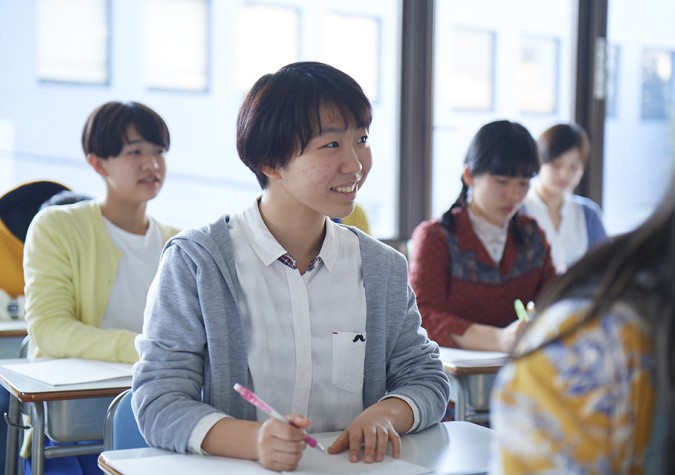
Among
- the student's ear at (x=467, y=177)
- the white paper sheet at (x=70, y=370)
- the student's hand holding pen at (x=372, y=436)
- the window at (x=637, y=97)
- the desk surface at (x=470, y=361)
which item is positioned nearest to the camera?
the student's hand holding pen at (x=372, y=436)

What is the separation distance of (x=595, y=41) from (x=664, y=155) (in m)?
0.82

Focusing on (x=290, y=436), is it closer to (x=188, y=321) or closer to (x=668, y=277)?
(x=188, y=321)

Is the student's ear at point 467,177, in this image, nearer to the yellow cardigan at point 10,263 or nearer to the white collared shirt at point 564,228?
the white collared shirt at point 564,228

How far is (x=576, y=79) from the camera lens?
5.37 metres

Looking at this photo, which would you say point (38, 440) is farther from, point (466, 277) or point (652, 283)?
point (652, 283)

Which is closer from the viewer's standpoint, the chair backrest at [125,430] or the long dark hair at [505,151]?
the chair backrest at [125,430]

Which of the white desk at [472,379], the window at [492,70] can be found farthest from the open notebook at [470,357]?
the window at [492,70]

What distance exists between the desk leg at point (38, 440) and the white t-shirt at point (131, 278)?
64 cm

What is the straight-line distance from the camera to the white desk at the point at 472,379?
2.58 meters

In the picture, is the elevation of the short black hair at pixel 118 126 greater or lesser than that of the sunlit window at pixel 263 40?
lesser

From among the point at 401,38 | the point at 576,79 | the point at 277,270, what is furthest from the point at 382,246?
the point at 576,79

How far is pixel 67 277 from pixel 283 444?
1.61 metres

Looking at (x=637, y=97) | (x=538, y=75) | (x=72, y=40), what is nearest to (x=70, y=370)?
(x=72, y=40)

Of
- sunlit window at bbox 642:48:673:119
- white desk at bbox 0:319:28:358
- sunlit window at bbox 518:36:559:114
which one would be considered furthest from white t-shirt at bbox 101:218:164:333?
sunlit window at bbox 642:48:673:119
